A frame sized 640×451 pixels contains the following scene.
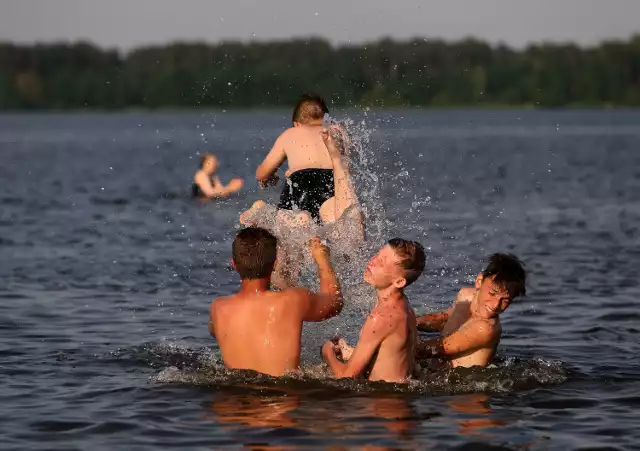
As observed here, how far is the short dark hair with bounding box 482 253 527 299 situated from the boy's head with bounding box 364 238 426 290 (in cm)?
78

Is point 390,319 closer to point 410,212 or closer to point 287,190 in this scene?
point 287,190

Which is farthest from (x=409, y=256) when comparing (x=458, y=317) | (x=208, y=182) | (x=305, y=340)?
(x=208, y=182)

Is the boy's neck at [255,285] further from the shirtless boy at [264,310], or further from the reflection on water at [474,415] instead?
the reflection on water at [474,415]

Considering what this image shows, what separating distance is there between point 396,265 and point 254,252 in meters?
1.10

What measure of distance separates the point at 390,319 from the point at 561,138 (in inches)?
3014

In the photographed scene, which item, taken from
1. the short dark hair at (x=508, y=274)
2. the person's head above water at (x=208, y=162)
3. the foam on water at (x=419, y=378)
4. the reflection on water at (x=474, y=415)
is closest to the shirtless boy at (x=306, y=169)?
the foam on water at (x=419, y=378)

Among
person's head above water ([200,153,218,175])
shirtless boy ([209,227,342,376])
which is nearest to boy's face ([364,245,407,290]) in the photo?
shirtless boy ([209,227,342,376])

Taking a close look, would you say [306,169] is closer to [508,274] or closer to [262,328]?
[262,328]

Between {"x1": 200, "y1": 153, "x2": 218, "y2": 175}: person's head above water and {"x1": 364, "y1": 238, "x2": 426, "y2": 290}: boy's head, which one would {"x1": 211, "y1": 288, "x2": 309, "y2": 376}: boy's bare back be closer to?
{"x1": 364, "y1": 238, "x2": 426, "y2": 290}: boy's head

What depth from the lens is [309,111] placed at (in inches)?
472

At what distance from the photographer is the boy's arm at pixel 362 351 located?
9.52 metres

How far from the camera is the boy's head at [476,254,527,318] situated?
10.0m

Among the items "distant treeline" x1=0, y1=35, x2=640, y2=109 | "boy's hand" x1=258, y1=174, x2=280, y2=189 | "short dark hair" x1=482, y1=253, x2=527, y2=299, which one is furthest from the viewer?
"distant treeline" x1=0, y1=35, x2=640, y2=109

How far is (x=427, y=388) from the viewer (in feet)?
33.6
